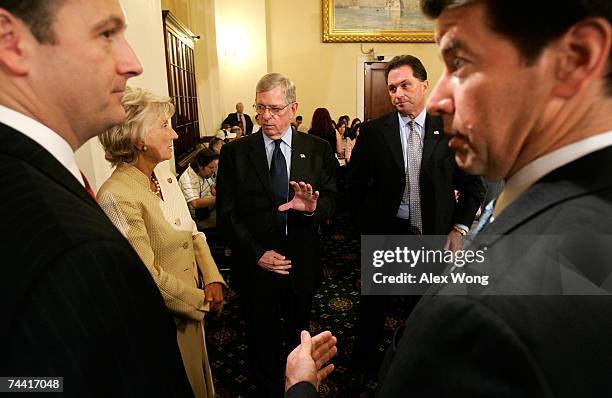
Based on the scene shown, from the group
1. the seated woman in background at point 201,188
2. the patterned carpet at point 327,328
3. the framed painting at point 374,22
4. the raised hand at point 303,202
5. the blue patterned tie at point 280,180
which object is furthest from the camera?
the framed painting at point 374,22

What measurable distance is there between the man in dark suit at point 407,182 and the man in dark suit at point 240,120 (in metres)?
7.28

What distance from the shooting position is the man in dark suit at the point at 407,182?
2500mm

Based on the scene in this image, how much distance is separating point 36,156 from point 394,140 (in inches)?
84.2

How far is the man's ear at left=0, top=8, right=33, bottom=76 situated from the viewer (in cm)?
77

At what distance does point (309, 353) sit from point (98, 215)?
0.66 meters

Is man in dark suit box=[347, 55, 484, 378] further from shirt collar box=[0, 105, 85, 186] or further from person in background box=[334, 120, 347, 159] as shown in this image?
person in background box=[334, 120, 347, 159]

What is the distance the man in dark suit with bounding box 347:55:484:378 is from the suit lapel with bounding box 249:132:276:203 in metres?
0.71

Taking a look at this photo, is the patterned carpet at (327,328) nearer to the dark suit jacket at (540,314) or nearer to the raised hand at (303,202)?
the raised hand at (303,202)

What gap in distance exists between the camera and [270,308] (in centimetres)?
242

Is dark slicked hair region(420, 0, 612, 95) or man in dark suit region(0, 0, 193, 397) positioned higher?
dark slicked hair region(420, 0, 612, 95)

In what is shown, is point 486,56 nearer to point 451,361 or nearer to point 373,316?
point 451,361

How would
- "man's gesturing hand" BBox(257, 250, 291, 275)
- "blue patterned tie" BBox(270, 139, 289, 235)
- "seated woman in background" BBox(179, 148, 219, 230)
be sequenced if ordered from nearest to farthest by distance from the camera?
"man's gesturing hand" BBox(257, 250, 291, 275) → "blue patterned tie" BBox(270, 139, 289, 235) → "seated woman in background" BBox(179, 148, 219, 230)

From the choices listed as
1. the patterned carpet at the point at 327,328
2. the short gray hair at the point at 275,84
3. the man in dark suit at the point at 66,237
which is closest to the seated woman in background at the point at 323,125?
the patterned carpet at the point at 327,328
